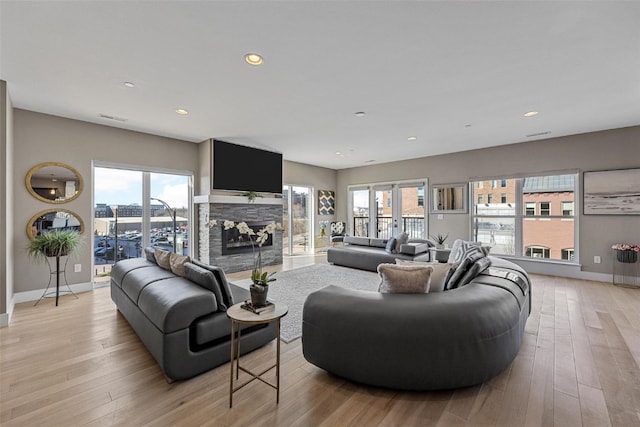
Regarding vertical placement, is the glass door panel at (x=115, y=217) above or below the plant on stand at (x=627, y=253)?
above

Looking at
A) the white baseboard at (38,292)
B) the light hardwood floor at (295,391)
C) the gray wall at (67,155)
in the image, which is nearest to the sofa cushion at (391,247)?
the light hardwood floor at (295,391)

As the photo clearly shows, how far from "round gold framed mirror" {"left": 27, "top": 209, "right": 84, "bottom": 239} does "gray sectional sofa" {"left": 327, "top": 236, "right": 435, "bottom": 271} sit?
15.3ft

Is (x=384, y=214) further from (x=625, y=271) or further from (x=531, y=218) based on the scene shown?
(x=625, y=271)

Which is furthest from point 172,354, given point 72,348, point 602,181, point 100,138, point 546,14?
point 602,181

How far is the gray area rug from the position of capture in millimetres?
3059

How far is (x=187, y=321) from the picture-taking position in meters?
2.03

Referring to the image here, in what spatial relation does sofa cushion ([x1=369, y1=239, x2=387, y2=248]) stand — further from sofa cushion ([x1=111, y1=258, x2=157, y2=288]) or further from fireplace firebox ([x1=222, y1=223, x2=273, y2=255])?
sofa cushion ([x1=111, y1=258, x2=157, y2=288])

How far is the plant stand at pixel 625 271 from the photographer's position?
4434 mm

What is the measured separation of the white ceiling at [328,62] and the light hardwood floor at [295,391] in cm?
272

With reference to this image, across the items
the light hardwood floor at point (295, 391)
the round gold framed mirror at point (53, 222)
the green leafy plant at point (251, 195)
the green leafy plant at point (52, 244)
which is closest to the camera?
the light hardwood floor at point (295, 391)

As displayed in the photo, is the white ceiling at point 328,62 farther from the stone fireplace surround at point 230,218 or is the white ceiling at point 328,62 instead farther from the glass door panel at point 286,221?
the glass door panel at point 286,221

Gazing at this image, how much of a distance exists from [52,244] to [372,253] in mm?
5148

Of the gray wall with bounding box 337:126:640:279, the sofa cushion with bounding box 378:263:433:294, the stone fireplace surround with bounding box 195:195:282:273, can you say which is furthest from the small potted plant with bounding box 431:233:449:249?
the sofa cushion with bounding box 378:263:433:294

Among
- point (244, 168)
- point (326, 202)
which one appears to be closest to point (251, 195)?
point (244, 168)
